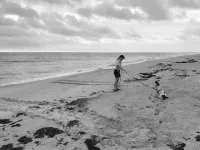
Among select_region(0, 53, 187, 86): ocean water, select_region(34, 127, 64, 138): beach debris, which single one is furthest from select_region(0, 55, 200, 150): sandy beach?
select_region(0, 53, 187, 86): ocean water

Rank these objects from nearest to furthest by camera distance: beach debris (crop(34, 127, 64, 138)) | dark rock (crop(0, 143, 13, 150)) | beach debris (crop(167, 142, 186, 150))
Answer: beach debris (crop(167, 142, 186, 150))
dark rock (crop(0, 143, 13, 150))
beach debris (crop(34, 127, 64, 138))

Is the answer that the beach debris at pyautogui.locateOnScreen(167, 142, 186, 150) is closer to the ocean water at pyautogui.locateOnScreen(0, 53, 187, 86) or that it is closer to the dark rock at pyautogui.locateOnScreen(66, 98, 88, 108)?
the dark rock at pyautogui.locateOnScreen(66, 98, 88, 108)

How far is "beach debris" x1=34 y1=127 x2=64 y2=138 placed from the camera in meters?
5.05

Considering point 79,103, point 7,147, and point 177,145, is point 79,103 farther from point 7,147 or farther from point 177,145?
point 177,145

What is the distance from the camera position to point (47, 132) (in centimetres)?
519

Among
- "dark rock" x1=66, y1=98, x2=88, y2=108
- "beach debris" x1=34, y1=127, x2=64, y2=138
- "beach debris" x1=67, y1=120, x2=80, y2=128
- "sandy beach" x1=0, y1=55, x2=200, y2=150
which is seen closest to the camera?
"sandy beach" x1=0, y1=55, x2=200, y2=150

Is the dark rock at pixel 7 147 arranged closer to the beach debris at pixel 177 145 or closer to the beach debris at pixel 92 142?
the beach debris at pixel 92 142

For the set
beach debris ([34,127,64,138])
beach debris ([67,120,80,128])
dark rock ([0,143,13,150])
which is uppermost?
beach debris ([67,120,80,128])

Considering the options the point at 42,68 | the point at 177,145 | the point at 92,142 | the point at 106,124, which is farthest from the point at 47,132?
the point at 42,68

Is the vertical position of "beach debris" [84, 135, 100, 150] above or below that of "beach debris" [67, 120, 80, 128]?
→ below

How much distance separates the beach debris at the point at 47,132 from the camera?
505 centimetres

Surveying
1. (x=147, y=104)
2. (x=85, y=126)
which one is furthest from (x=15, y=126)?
(x=147, y=104)

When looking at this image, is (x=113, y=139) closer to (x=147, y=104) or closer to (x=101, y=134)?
(x=101, y=134)

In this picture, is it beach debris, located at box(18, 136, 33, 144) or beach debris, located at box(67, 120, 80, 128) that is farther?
beach debris, located at box(67, 120, 80, 128)
